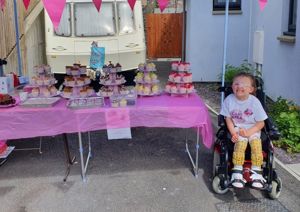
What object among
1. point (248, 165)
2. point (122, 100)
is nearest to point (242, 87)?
point (248, 165)

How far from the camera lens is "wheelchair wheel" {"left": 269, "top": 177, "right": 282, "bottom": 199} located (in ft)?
13.0

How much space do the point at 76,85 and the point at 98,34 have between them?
4681 mm

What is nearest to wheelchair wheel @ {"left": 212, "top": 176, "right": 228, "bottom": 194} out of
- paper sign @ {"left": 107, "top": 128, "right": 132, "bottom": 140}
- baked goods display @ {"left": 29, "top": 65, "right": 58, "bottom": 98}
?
paper sign @ {"left": 107, "top": 128, "right": 132, "bottom": 140}

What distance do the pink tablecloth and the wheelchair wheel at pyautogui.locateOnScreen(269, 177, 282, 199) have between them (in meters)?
0.81

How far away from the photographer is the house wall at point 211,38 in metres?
10.3

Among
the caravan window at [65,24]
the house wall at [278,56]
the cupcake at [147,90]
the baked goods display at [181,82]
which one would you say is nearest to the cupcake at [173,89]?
the baked goods display at [181,82]

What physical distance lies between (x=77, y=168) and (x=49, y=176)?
1.23ft

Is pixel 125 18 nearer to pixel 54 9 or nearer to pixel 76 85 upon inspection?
pixel 76 85

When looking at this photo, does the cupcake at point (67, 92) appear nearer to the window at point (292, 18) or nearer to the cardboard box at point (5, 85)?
the cardboard box at point (5, 85)

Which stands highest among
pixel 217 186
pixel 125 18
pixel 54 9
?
pixel 125 18

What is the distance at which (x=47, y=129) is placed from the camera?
4266mm

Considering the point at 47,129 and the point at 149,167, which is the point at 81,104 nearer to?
the point at 47,129

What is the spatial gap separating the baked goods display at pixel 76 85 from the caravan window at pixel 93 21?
4.50 metres

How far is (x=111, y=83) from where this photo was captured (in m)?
4.79
